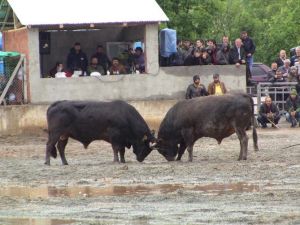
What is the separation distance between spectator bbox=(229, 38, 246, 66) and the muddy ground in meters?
5.22

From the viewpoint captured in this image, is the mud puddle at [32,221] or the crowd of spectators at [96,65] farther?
the crowd of spectators at [96,65]

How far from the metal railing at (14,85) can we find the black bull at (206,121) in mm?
7184

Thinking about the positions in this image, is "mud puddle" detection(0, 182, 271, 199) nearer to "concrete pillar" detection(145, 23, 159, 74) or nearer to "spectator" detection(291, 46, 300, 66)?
"concrete pillar" detection(145, 23, 159, 74)

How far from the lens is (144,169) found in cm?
1942

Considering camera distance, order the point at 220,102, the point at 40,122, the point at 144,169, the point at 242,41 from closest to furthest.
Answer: the point at 144,169
the point at 220,102
the point at 40,122
the point at 242,41

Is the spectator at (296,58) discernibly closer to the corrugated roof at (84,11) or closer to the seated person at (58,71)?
the corrugated roof at (84,11)

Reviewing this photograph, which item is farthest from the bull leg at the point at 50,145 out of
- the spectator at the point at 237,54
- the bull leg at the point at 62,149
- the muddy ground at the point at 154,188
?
the spectator at the point at 237,54

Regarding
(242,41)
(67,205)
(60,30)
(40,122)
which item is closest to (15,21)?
(60,30)

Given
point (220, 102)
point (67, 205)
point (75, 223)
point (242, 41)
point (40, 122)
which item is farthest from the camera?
point (242, 41)

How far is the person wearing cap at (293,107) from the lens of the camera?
2911cm

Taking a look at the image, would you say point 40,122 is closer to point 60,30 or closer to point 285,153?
point 60,30

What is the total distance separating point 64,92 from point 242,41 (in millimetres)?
5259

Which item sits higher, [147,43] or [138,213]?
[147,43]

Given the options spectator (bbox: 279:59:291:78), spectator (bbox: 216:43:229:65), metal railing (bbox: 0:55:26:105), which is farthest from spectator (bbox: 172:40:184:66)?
metal railing (bbox: 0:55:26:105)
